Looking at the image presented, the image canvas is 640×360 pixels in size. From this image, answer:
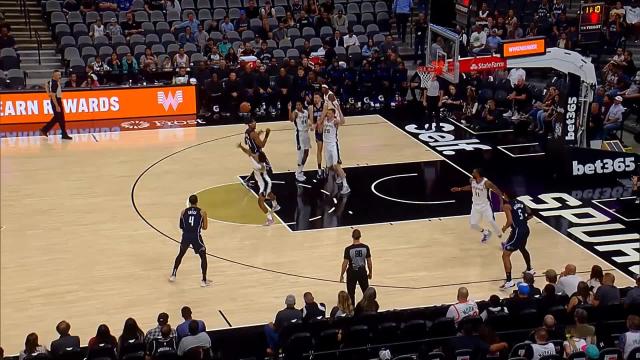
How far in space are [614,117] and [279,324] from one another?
13.7 metres

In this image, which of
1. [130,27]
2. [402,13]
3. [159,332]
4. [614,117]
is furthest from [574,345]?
[402,13]

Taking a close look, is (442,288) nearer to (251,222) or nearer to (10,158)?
(251,222)

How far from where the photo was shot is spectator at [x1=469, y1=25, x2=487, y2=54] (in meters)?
30.9

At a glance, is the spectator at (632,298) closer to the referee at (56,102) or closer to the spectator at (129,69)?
the referee at (56,102)

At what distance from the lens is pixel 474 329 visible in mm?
13953

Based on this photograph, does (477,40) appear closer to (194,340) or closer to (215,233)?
(215,233)

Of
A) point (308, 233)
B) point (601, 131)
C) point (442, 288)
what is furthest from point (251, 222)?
point (601, 131)

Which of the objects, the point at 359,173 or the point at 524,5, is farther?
the point at 524,5

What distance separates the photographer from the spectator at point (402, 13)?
32906mm

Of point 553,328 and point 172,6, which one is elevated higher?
point 172,6

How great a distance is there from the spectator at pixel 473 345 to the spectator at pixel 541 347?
41 cm

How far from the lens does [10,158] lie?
24.2m

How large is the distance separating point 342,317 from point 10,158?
478 inches

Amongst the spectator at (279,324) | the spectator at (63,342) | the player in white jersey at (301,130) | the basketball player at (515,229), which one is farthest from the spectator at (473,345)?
the player in white jersey at (301,130)
